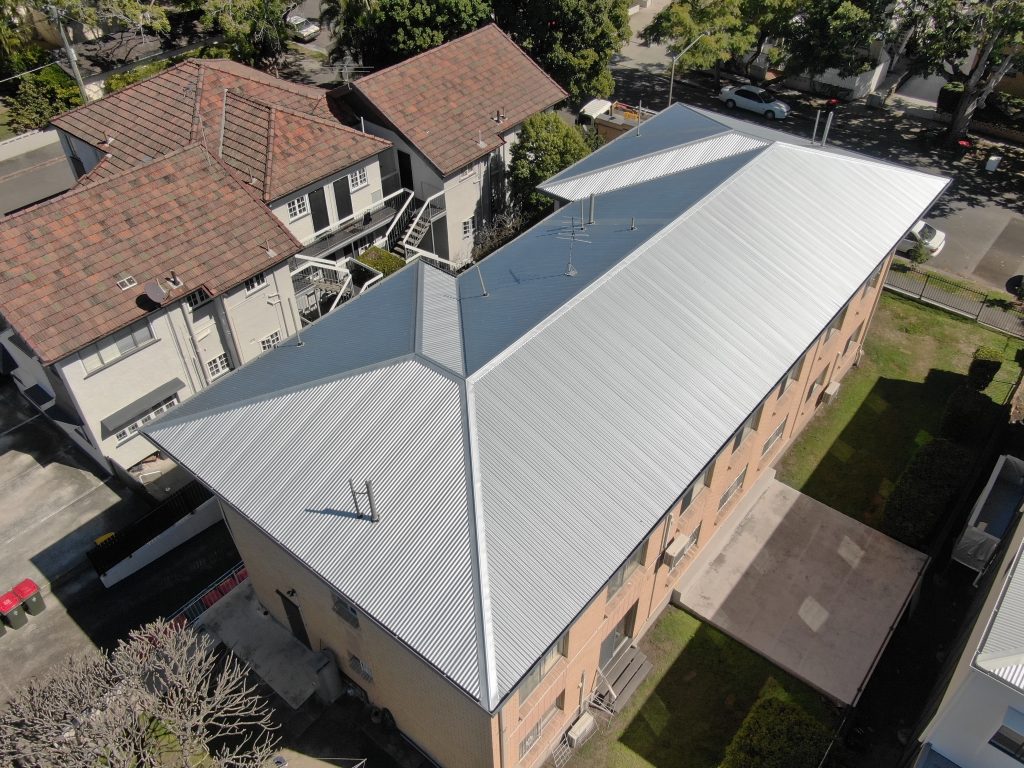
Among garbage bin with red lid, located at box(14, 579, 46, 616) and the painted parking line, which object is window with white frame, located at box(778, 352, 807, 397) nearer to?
garbage bin with red lid, located at box(14, 579, 46, 616)

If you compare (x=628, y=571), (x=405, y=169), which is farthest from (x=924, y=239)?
(x=628, y=571)

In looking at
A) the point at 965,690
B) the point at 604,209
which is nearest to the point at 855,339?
the point at 604,209

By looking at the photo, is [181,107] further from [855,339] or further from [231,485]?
[855,339]

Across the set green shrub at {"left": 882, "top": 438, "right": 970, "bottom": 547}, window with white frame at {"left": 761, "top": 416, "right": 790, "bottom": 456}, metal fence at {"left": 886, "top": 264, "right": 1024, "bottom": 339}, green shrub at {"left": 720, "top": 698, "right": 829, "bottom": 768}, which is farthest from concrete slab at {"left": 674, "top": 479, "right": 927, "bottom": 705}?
metal fence at {"left": 886, "top": 264, "right": 1024, "bottom": 339}

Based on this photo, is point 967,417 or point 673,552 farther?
point 967,417

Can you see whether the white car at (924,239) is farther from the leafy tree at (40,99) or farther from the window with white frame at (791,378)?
the leafy tree at (40,99)

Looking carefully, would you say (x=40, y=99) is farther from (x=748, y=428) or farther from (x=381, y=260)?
(x=748, y=428)
